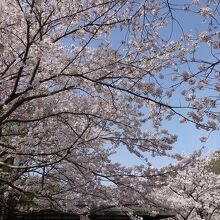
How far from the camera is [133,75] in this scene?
787cm

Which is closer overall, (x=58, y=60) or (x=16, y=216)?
(x=58, y=60)

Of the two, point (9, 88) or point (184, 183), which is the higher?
point (184, 183)

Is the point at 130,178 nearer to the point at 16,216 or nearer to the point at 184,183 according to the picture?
the point at 16,216

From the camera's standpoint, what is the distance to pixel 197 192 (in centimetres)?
2131

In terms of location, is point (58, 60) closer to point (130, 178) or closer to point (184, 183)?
point (130, 178)

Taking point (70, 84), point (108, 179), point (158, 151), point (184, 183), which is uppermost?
point (184, 183)

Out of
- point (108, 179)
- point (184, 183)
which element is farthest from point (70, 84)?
point (184, 183)

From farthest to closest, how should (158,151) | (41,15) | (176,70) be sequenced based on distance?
(158,151) < (41,15) < (176,70)

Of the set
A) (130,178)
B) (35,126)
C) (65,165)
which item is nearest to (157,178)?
(130,178)

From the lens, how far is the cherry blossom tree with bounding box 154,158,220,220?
20344 mm

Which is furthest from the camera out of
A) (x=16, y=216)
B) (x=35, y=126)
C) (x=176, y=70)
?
(x=16, y=216)

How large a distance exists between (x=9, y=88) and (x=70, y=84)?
136 cm

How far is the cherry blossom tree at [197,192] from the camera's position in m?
20.3

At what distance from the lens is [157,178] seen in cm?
892
